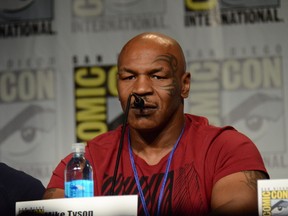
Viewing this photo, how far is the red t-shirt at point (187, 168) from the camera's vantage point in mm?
2191

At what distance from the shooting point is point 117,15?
11.4 ft

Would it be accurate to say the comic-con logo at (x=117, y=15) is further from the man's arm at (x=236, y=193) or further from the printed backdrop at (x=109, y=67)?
the man's arm at (x=236, y=193)

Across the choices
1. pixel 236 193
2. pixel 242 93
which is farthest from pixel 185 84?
pixel 242 93

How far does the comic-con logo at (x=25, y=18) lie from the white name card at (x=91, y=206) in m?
1.89

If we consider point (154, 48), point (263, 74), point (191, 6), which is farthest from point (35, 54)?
point (154, 48)

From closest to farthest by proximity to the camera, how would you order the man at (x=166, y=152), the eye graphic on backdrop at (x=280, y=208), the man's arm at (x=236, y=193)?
the eye graphic on backdrop at (x=280, y=208), the man's arm at (x=236, y=193), the man at (x=166, y=152)

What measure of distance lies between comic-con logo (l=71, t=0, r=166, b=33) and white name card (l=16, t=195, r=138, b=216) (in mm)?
1807

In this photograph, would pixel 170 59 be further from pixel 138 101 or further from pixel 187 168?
pixel 187 168

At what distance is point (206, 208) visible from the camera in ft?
7.17

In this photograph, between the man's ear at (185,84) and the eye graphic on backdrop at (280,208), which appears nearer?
the eye graphic on backdrop at (280,208)

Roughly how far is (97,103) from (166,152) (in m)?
1.13

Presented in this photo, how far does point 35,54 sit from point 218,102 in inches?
36.0

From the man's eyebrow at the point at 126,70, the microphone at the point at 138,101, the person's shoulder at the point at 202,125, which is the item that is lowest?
the person's shoulder at the point at 202,125

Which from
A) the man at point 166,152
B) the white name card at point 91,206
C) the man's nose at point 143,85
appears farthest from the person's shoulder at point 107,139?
the white name card at point 91,206
